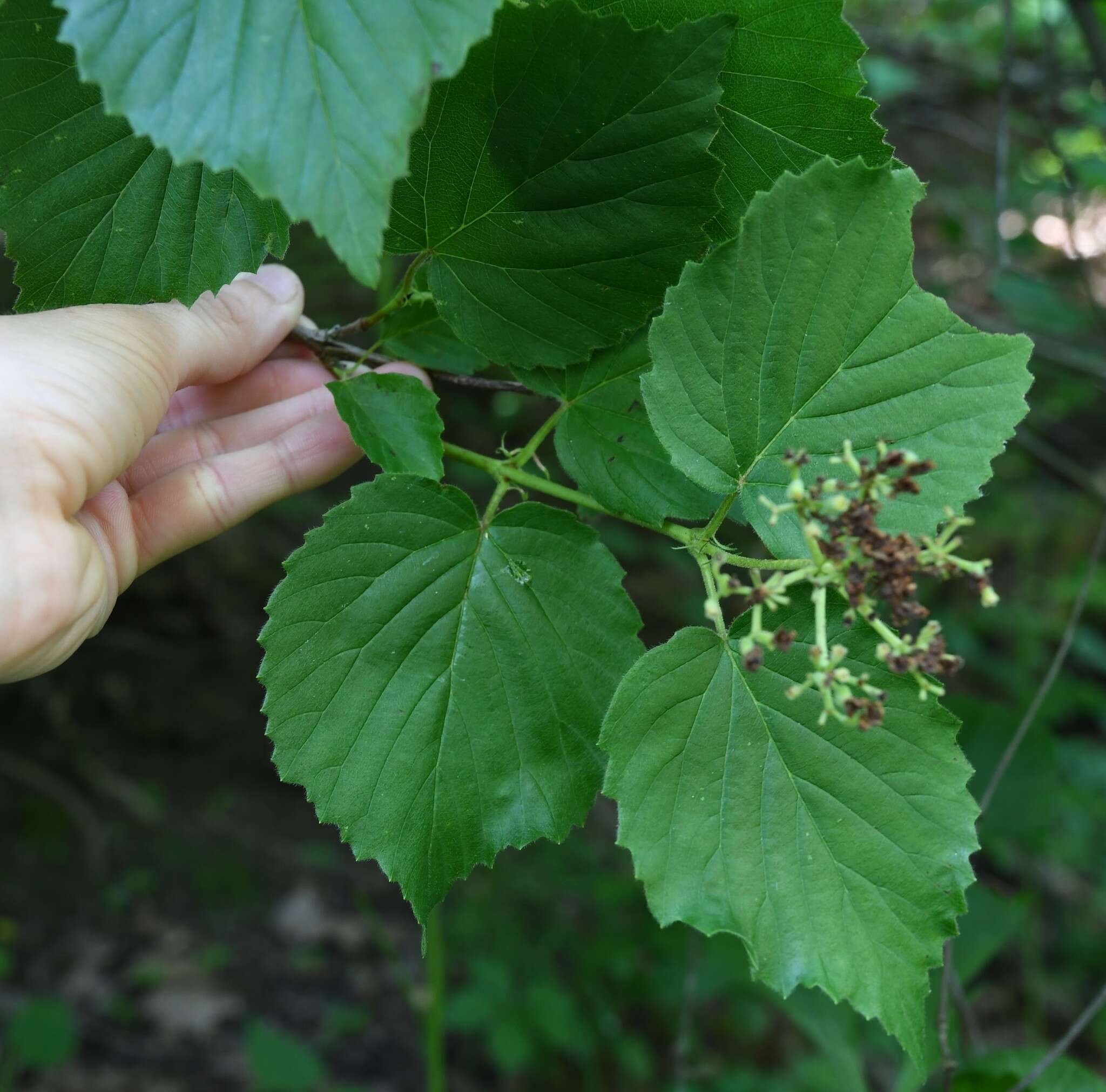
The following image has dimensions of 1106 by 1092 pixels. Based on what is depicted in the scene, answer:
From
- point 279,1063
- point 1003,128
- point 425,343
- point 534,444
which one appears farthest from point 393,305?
point 279,1063

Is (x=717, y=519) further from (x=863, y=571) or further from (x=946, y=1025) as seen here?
(x=946, y=1025)

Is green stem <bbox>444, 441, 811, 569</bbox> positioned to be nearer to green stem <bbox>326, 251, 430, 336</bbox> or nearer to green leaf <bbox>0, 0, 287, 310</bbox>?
green stem <bbox>326, 251, 430, 336</bbox>

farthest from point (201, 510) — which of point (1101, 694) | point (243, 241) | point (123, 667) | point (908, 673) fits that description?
point (1101, 694)

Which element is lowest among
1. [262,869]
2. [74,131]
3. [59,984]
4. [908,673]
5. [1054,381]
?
[1054,381]

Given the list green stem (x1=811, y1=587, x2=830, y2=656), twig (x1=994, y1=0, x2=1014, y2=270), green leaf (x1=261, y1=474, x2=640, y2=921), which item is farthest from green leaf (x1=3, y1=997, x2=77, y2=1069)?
twig (x1=994, y1=0, x2=1014, y2=270)

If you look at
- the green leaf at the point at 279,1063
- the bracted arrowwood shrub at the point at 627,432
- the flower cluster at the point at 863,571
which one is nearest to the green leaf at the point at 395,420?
the bracted arrowwood shrub at the point at 627,432

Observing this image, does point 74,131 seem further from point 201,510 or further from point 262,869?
point 262,869

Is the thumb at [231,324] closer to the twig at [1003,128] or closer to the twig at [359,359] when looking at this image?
the twig at [359,359]
